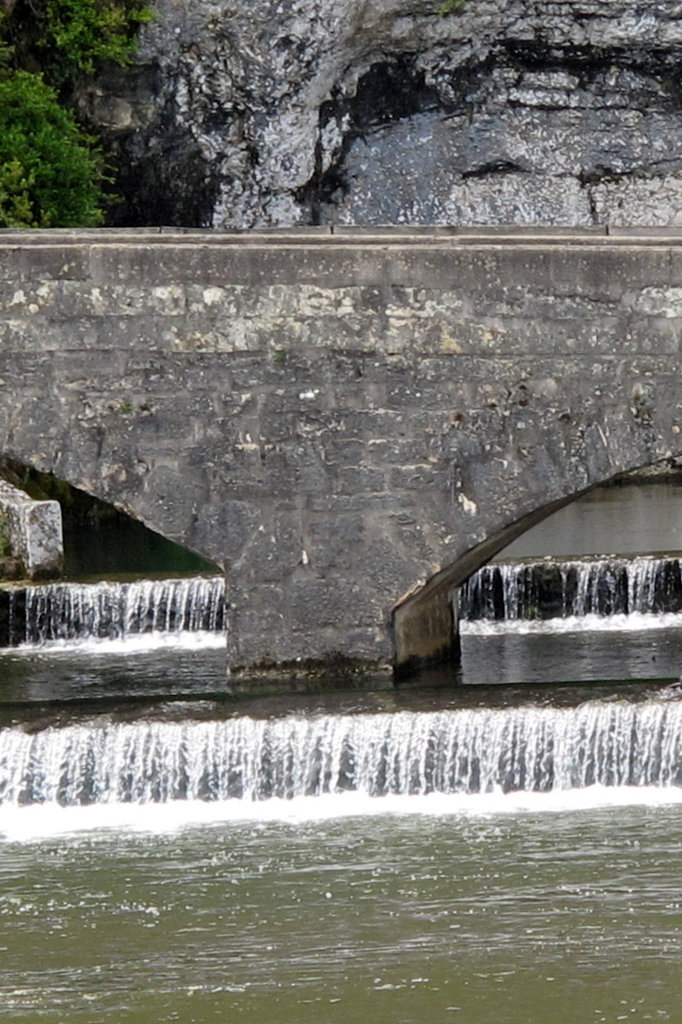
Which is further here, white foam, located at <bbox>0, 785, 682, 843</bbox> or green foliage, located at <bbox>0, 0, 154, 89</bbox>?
green foliage, located at <bbox>0, 0, 154, 89</bbox>

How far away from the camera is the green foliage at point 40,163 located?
18062 millimetres

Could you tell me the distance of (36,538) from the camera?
14.1m

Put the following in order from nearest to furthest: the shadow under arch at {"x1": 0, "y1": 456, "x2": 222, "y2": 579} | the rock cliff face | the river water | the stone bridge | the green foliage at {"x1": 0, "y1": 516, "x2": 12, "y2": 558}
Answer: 1. the river water
2. the stone bridge
3. the green foliage at {"x1": 0, "y1": 516, "x2": 12, "y2": 558}
4. the shadow under arch at {"x1": 0, "y1": 456, "x2": 222, "y2": 579}
5. the rock cliff face

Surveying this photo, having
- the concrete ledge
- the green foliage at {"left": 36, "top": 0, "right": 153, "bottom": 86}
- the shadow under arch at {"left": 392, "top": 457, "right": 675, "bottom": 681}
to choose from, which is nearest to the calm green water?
the shadow under arch at {"left": 392, "top": 457, "right": 675, "bottom": 681}

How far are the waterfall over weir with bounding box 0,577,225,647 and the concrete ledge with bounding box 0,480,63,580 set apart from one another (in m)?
1.27

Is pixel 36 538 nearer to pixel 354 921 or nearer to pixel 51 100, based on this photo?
pixel 51 100

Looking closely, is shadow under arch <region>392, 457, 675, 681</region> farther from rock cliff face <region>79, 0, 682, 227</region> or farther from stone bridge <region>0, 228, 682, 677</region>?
rock cliff face <region>79, 0, 682, 227</region>

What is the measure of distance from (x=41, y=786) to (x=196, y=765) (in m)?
0.72

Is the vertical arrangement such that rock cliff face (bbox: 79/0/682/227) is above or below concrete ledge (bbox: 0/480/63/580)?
above

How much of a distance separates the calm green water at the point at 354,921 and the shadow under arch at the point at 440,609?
2194 mm

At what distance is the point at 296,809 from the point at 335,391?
254 centimetres

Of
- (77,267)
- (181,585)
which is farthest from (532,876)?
(181,585)

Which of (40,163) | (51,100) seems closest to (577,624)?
(40,163)

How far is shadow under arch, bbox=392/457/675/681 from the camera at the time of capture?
10.1 m
